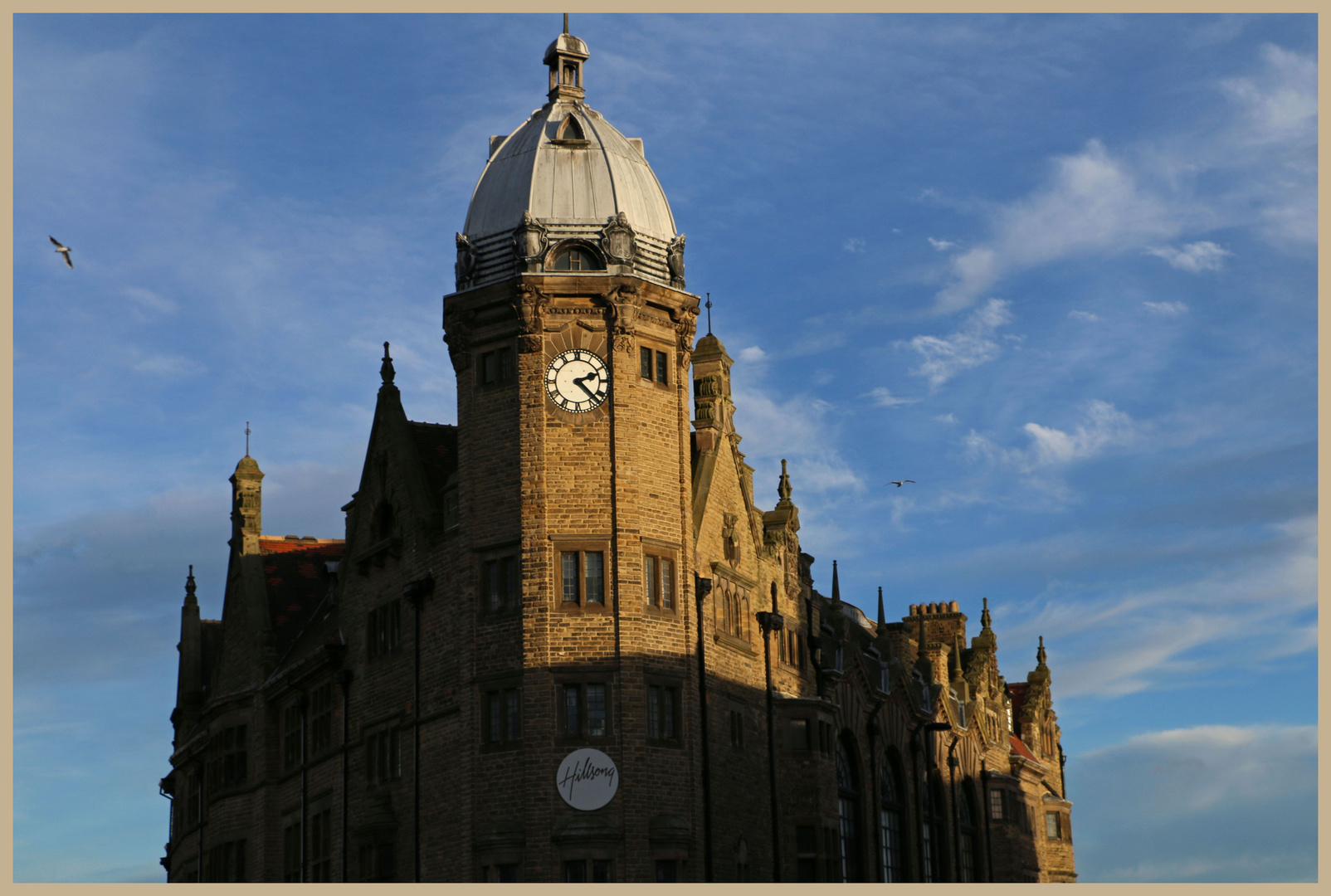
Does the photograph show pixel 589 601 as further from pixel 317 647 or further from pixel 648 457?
pixel 317 647

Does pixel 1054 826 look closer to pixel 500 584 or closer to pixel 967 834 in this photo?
pixel 967 834

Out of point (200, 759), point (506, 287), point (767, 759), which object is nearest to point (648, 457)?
Answer: point (506, 287)

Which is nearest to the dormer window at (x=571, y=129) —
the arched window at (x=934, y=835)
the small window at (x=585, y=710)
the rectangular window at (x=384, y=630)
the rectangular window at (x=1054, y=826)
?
the rectangular window at (x=384, y=630)

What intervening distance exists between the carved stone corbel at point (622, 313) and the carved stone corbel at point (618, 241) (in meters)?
1.23

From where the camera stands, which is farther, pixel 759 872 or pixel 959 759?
pixel 959 759

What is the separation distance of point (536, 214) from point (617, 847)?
21.4 metres

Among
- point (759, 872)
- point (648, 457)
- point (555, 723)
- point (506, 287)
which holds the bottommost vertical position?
point (759, 872)

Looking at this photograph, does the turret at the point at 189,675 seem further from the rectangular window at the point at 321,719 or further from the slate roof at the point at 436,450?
the slate roof at the point at 436,450

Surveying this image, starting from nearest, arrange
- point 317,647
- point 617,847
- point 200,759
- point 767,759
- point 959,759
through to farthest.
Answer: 1. point 617,847
2. point 767,759
3. point 317,647
4. point 200,759
5. point 959,759

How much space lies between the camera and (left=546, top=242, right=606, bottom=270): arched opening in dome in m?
67.1

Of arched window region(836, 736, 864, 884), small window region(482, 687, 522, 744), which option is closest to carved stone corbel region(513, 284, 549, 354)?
small window region(482, 687, 522, 744)

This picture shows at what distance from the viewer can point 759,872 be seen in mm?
68000

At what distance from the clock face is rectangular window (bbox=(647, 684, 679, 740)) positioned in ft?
30.9

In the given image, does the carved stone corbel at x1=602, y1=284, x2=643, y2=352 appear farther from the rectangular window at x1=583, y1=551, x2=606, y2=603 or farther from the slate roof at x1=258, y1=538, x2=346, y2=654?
the slate roof at x1=258, y1=538, x2=346, y2=654
